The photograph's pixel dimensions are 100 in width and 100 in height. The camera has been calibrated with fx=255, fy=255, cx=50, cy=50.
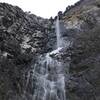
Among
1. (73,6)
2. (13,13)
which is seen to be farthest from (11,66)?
(73,6)

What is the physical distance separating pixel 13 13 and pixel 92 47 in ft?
37.6

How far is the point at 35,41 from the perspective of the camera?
29.6 meters

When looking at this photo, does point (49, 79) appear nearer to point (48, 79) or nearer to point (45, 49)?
point (48, 79)

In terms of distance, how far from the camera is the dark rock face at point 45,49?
2234 centimetres

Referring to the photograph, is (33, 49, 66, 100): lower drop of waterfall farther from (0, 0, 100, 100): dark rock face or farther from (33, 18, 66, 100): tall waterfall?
(0, 0, 100, 100): dark rock face

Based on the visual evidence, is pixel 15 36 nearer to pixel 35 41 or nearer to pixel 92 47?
A: pixel 35 41

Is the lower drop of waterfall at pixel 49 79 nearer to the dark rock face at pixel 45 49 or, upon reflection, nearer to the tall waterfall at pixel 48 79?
the tall waterfall at pixel 48 79

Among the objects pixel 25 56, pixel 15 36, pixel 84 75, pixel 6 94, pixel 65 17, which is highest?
pixel 65 17

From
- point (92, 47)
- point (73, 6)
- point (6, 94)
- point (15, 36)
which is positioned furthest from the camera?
point (73, 6)

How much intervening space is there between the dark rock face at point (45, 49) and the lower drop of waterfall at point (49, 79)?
0.55 metres

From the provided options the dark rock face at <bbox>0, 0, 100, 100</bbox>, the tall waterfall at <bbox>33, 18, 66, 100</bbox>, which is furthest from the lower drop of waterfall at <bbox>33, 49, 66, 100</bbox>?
the dark rock face at <bbox>0, 0, 100, 100</bbox>

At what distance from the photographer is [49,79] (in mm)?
23844

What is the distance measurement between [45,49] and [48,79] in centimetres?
541

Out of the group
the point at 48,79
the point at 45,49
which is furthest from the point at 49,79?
the point at 45,49
